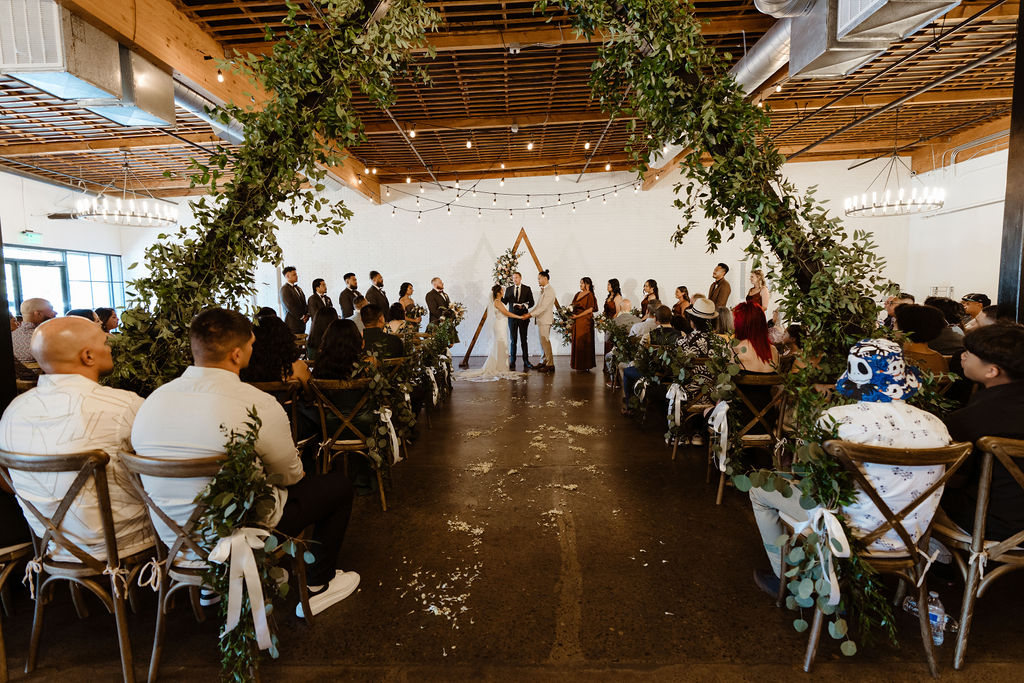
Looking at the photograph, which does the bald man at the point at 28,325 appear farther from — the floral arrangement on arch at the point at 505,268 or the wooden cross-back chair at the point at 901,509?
the floral arrangement on arch at the point at 505,268

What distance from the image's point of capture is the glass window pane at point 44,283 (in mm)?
9820

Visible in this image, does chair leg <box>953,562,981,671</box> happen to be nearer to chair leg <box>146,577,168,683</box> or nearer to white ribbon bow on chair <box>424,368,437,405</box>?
chair leg <box>146,577,168,683</box>

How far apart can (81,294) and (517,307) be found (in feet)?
31.0

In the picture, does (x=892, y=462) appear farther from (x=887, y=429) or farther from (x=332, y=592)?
(x=332, y=592)

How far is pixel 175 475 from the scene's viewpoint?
5.62 ft

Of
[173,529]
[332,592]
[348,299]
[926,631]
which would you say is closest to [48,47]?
[173,529]

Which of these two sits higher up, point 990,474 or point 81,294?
point 81,294

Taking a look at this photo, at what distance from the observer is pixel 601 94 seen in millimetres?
2977

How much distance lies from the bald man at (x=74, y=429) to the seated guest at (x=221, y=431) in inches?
7.3

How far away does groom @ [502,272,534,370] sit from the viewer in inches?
358

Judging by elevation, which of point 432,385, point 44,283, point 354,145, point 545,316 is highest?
point 354,145

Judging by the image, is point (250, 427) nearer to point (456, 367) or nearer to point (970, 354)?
point (970, 354)

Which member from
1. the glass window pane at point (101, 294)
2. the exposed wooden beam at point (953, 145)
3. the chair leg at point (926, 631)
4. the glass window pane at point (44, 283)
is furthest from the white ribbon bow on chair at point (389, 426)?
the glass window pane at point (101, 294)

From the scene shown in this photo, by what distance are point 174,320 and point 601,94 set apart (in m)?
2.51
